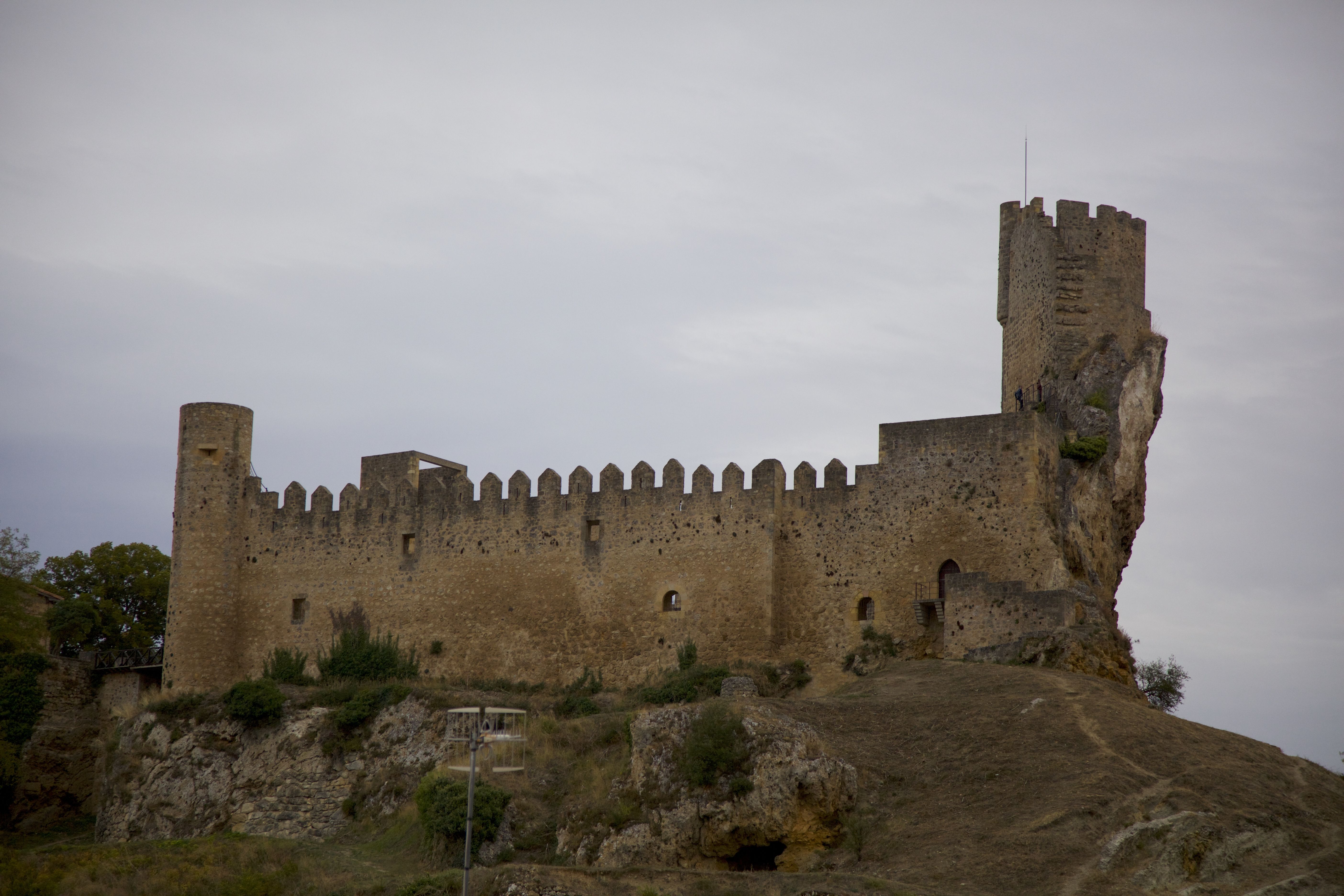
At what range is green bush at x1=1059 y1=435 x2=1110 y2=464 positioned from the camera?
2888 centimetres

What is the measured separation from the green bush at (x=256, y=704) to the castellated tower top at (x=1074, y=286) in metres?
16.8

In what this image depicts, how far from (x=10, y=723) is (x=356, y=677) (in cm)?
925

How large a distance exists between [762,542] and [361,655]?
9.73m

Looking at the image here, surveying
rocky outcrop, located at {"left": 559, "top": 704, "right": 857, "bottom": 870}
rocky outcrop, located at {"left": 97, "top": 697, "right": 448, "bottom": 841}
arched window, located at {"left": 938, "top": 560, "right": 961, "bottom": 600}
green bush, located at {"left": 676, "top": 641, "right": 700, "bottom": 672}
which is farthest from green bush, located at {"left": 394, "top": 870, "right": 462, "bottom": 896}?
arched window, located at {"left": 938, "top": 560, "right": 961, "bottom": 600}

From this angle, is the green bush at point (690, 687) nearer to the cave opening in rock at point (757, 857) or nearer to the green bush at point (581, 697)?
the green bush at point (581, 697)

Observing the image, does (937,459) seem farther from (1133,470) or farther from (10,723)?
(10,723)

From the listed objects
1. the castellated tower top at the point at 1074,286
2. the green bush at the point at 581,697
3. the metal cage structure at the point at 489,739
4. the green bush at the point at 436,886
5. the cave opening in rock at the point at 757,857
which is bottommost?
the green bush at the point at 436,886

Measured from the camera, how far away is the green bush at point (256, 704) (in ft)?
101

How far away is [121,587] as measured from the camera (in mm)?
41781

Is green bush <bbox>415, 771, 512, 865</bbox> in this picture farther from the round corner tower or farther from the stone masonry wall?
the stone masonry wall

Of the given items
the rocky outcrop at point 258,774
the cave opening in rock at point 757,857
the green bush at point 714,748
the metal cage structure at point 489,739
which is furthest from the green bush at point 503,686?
the cave opening in rock at point 757,857

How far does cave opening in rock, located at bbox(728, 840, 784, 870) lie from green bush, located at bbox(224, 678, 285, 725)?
13.0m

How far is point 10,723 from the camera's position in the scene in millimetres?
35156

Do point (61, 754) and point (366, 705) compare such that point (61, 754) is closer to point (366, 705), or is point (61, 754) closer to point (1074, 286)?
point (366, 705)
